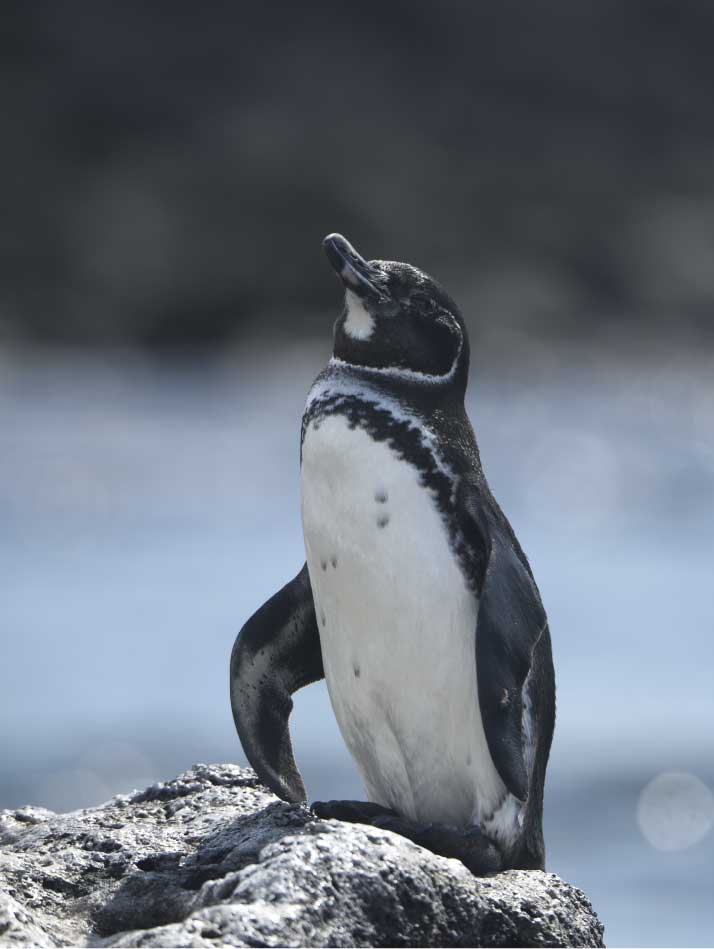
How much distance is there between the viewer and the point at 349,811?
264 cm

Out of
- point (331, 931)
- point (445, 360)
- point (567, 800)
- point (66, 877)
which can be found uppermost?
point (567, 800)

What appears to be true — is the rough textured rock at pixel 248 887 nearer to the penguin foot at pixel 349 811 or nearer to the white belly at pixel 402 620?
the penguin foot at pixel 349 811

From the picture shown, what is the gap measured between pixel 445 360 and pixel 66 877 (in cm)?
115

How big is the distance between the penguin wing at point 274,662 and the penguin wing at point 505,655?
51 centimetres

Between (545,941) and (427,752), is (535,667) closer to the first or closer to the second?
(427,752)

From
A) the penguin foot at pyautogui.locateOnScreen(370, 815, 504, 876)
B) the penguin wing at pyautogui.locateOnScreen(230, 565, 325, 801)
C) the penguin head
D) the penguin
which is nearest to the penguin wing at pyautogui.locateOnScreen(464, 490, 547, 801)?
the penguin

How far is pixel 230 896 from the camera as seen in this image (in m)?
2.09

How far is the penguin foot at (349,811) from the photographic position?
8.59 feet

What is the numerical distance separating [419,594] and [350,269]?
23.8 inches

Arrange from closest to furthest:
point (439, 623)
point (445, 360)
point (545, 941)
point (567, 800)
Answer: point (545, 941) < point (439, 623) < point (445, 360) < point (567, 800)

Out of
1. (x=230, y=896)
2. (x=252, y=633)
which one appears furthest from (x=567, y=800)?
(x=230, y=896)

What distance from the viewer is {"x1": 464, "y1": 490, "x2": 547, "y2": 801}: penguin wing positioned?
2.57m

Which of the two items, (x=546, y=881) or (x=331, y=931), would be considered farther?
(x=546, y=881)

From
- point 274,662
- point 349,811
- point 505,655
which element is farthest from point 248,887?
point 274,662
